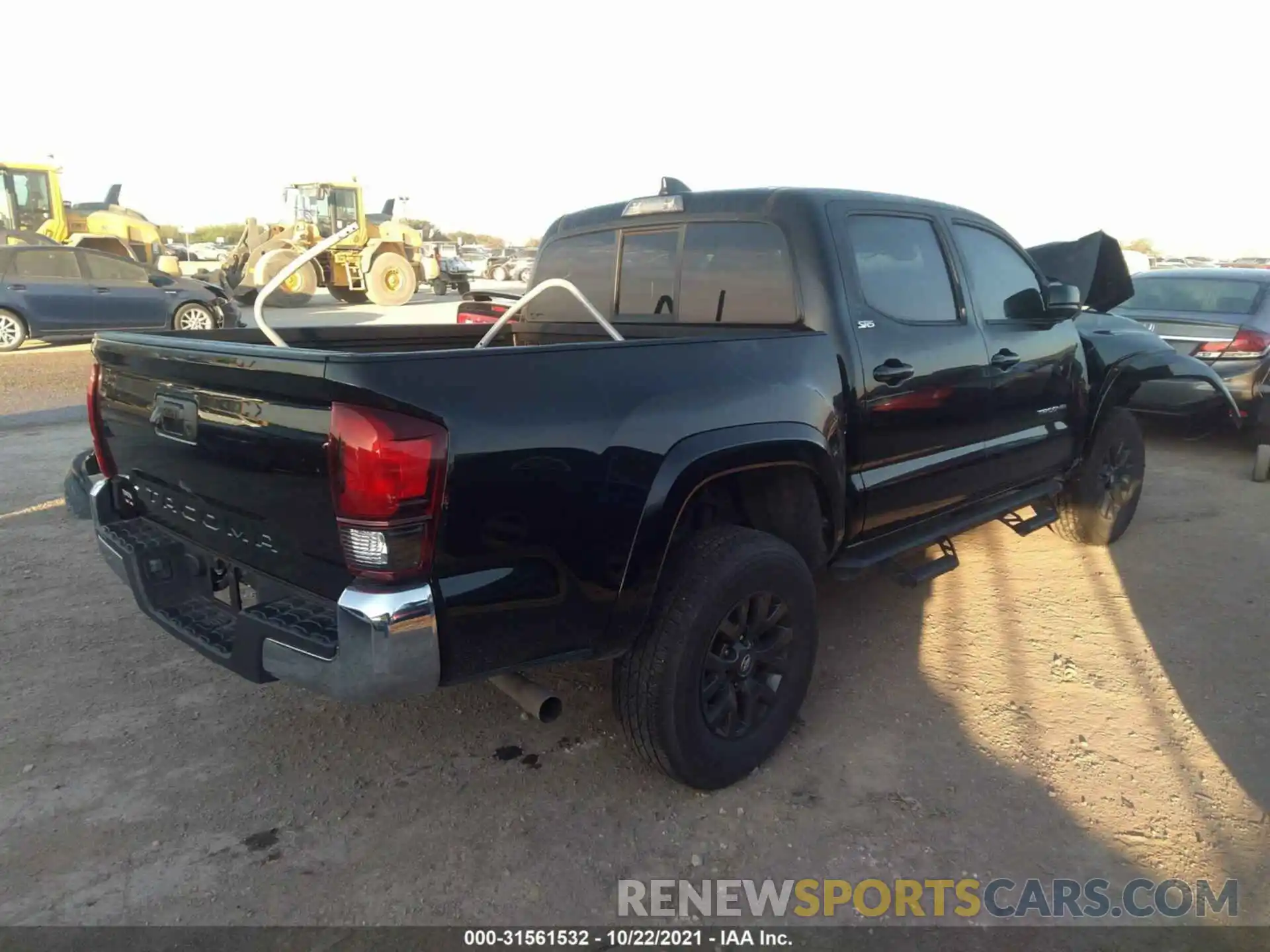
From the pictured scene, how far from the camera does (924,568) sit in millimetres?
3713

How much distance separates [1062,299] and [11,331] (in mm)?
14489

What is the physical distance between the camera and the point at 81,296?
13.4 m

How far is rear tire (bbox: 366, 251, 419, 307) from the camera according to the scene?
69.5ft

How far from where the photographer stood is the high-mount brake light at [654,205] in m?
3.76

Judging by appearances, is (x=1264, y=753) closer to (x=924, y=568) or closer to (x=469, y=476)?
(x=924, y=568)

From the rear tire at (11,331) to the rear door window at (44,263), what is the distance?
62cm

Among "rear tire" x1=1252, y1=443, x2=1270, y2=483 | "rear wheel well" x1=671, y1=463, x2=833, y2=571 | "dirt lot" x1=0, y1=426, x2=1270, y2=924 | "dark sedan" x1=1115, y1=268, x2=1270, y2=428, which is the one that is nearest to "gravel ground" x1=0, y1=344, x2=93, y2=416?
"dirt lot" x1=0, y1=426, x2=1270, y2=924

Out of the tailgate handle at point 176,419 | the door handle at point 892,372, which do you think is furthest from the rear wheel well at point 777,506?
the tailgate handle at point 176,419

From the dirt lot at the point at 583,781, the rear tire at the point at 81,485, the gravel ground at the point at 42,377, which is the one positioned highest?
the rear tire at the point at 81,485

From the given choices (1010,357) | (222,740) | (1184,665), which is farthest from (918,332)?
(222,740)

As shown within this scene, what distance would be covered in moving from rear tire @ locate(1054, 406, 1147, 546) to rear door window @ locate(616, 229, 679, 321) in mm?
2769

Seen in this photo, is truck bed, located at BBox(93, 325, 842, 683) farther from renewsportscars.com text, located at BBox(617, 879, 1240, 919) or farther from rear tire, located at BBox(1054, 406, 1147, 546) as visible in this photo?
rear tire, located at BBox(1054, 406, 1147, 546)

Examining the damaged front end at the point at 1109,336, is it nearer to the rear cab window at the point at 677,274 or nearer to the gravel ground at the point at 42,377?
the rear cab window at the point at 677,274

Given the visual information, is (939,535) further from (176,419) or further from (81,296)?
(81,296)
